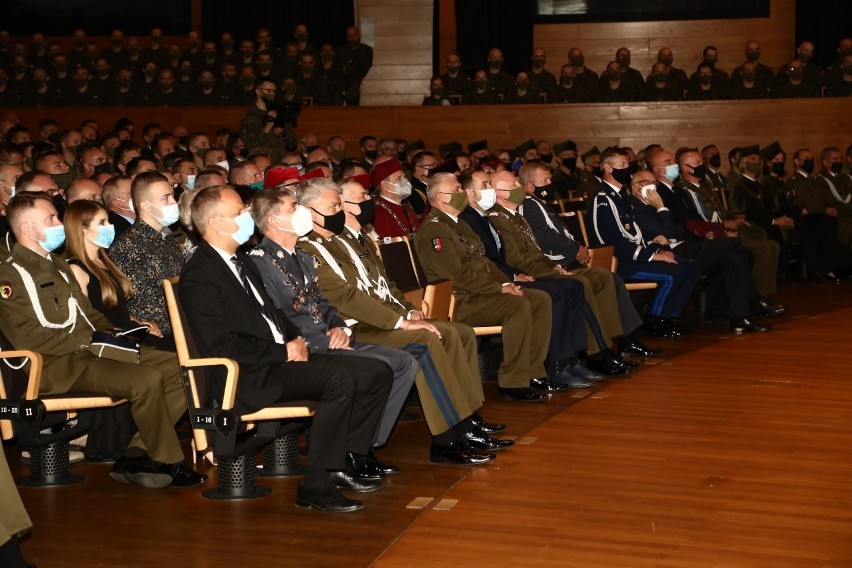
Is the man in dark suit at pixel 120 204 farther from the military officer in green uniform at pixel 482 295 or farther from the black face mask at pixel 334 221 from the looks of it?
the military officer in green uniform at pixel 482 295

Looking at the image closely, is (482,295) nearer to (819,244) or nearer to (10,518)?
(10,518)

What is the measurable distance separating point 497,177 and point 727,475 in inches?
113

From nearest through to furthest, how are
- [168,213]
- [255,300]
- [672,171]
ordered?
[255,300]
[168,213]
[672,171]

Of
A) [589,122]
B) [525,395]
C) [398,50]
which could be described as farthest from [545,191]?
[398,50]

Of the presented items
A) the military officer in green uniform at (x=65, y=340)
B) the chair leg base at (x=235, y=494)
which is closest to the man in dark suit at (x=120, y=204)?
the military officer in green uniform at (x=65, y=340)

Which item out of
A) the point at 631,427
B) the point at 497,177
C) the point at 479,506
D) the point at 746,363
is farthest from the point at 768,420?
the point at 497,177

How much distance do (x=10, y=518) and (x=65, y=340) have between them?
1207mm

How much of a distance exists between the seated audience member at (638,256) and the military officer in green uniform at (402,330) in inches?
112

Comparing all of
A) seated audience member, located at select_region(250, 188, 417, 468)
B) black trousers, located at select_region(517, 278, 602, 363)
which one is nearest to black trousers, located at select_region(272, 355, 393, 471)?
seated audience member, located at select_region(250, 188, 417, 468)

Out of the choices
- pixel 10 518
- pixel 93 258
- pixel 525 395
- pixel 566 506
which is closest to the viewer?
pixel 10 518

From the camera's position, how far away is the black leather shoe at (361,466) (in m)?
4.55

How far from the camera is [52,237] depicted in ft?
14.8

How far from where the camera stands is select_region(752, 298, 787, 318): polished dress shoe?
27.9 ft

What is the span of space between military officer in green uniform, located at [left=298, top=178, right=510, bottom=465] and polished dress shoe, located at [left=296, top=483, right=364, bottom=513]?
0.71 metres
